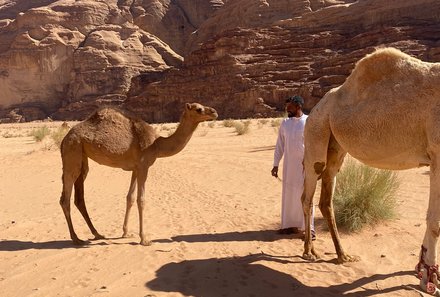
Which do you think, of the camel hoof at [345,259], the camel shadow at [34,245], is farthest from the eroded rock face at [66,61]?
the camel hoof at [345,259]

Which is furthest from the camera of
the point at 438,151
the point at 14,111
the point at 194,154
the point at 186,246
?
the point at 14,111

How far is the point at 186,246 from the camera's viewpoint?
578 centimetres

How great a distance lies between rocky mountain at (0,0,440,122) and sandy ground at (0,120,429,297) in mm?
43933

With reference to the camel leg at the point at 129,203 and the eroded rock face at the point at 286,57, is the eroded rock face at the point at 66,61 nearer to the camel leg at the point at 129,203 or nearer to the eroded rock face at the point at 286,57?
the eroded rock face at the point at 286,57

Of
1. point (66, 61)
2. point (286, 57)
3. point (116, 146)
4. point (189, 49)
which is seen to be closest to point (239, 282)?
point (116, 146)

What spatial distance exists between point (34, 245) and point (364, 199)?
16.4ft

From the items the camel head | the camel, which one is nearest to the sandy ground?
the camel

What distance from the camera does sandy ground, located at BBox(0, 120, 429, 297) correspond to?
443cm

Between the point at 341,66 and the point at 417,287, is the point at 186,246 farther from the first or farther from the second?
the point at 341,66

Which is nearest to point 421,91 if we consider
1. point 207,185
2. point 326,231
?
point 326,231

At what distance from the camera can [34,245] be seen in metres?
6.04

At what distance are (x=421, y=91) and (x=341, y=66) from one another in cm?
5177

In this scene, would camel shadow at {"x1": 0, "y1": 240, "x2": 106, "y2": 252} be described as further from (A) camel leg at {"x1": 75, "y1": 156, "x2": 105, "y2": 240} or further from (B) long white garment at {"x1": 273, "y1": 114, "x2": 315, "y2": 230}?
(B) long white garment at {"x1": 273, "y1": 114, "x2": 315, "y2": 230}

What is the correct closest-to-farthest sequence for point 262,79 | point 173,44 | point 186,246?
point 186,246
point 262,79
point 173,44
